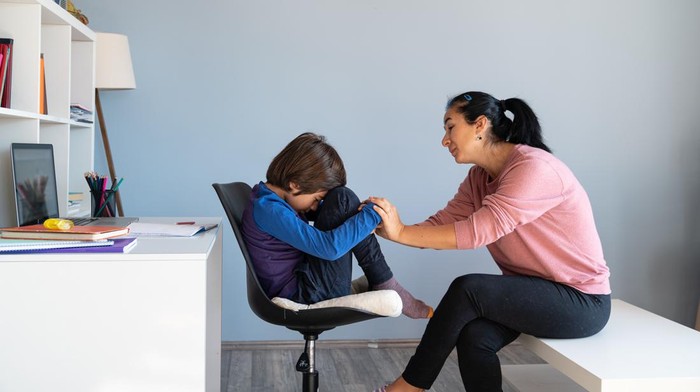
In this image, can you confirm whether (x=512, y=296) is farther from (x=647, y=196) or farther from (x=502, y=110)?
(x=647, y=196)

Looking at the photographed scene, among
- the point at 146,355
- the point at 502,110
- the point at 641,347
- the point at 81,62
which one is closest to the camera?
the point at 146,355

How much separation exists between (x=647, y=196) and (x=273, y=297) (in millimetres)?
2315

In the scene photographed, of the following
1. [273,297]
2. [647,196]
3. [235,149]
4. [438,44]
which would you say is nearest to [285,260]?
[273,297]

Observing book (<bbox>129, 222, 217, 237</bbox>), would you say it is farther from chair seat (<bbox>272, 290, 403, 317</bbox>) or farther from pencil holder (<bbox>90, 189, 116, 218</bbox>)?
pencil holder (<bbox>90, 189, 116, 218</bbox>)

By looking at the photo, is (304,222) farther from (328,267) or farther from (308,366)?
(308,366)

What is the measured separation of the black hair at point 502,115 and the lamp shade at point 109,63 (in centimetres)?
146

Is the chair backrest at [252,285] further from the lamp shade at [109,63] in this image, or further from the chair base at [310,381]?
the lamp shade at [109,63]

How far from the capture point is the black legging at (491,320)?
2.21 meters

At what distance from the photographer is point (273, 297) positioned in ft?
7.50

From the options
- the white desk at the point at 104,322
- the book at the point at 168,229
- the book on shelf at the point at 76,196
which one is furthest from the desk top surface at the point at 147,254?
the book on shelf at the point at 76,196

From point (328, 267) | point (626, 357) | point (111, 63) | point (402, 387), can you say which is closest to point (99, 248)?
point (328, 267)

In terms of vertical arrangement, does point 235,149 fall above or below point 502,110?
below


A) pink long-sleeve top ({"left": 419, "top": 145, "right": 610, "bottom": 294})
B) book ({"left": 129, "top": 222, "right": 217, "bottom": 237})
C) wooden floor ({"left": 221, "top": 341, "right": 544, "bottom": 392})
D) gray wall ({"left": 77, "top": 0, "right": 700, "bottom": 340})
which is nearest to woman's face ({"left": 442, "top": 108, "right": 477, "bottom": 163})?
pink long-sleeve top ({"left": 419, "top": 145, "right": 610, "bottom": 294})

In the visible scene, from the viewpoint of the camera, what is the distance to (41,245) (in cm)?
173
